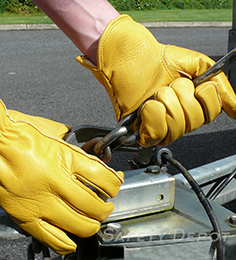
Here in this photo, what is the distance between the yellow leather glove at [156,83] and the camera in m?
1.09

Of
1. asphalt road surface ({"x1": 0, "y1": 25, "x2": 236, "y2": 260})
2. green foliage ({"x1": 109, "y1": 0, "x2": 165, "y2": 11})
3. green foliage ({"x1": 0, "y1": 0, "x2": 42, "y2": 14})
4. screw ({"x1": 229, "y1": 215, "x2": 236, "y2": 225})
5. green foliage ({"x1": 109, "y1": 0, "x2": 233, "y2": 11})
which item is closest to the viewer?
screw ({"x1": 229, "y1": 215, "x2": 236, "y2": 225})

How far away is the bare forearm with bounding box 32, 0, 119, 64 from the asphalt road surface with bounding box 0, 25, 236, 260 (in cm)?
108

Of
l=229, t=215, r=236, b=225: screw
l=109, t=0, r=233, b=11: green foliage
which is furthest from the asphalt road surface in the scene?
l=109, t=0, r=233, b=11: green foliage

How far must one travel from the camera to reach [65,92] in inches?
158

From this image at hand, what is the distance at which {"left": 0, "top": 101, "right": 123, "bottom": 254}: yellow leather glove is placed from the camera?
2.83 feet

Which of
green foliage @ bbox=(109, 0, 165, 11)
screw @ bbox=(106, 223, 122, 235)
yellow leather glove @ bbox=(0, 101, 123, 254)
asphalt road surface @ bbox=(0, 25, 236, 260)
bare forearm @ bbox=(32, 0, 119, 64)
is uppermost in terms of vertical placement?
bare forearm @ bbox=(32, 0, 119, 64)

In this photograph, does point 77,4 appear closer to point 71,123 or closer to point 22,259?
point 22,259

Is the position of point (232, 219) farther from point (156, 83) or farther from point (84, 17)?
point (84, 17)

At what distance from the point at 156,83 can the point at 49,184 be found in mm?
601

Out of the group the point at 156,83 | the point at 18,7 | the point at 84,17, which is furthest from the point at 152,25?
the point at 156,83

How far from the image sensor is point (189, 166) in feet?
8.14

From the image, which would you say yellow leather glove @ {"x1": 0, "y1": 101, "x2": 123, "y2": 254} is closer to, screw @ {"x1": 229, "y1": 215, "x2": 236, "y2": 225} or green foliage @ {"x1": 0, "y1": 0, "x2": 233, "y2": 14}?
screw @ {"x1": 229, "y1": 215, "x2": 236, "y2": 225}

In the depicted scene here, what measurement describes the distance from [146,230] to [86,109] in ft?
8.72

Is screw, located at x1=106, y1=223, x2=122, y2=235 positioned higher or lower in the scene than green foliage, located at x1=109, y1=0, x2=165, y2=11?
higher
